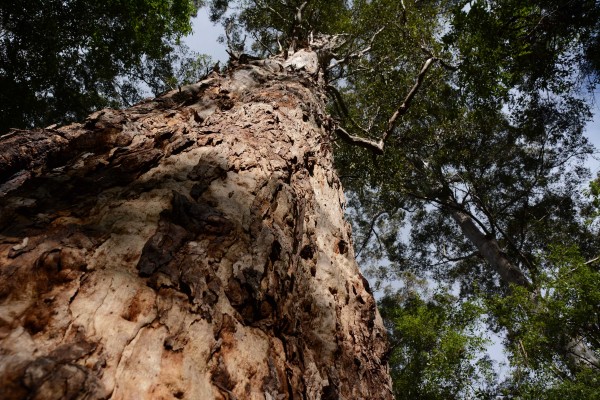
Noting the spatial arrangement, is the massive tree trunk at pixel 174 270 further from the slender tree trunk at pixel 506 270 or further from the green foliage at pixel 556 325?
the slender tree trunk at pixel 506 270

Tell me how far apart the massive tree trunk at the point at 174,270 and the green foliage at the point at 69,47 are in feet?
21.4

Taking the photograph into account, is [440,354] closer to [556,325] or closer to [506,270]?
[556,325]

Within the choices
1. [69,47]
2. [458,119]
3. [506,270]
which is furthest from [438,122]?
[69,47]

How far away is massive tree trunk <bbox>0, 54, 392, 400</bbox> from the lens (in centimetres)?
93

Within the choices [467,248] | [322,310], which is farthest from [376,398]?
[467,248]

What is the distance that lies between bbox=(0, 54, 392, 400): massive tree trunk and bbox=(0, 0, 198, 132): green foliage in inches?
257

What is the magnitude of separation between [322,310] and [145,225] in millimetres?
884

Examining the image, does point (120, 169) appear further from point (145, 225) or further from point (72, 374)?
point (72, 374)

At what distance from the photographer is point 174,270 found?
4.02 ft

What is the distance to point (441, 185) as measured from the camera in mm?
12508

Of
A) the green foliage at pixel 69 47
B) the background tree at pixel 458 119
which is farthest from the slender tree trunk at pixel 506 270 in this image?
the green foliage at pixel 69 47

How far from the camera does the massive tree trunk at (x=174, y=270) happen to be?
3.06 ft

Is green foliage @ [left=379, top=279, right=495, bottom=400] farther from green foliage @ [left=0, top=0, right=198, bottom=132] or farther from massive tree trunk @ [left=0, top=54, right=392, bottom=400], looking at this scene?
green foliage @ [left=0, top=0, right=198, bottom=132]

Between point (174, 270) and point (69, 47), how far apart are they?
8870mm
